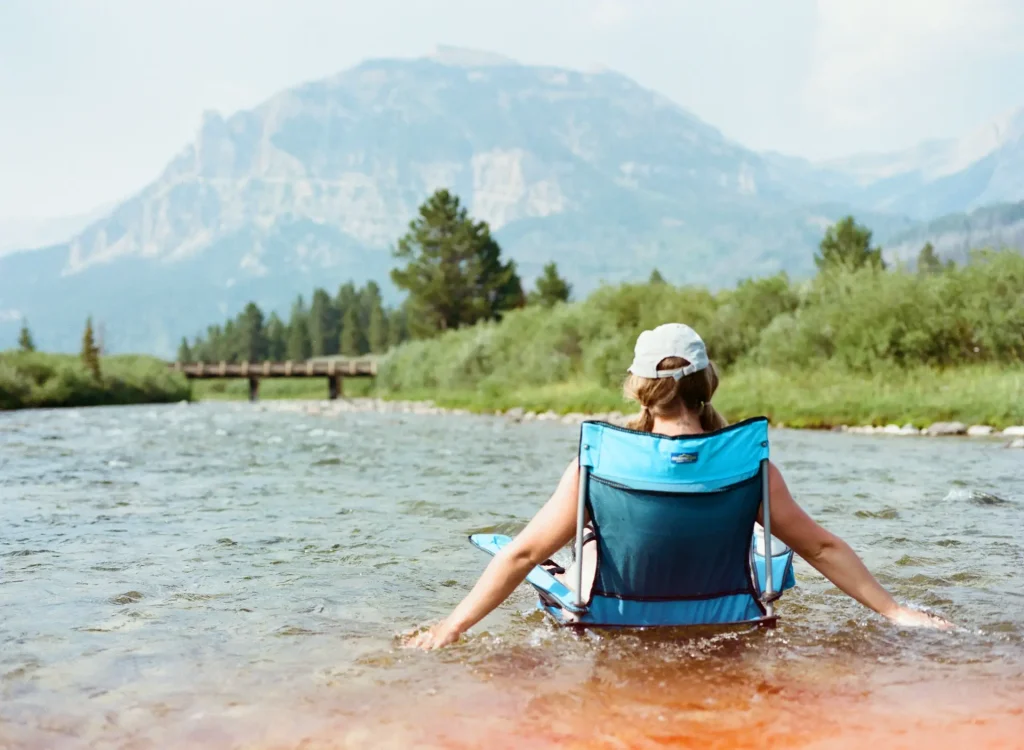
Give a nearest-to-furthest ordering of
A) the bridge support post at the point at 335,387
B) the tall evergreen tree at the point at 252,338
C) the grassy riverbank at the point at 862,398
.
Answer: the grassy riverbank at the point at 862,398 < the bridge support post at the point at 335,387 < the tall evergreen tree at the point at 252,338

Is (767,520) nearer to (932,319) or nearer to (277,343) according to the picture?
(932,319)

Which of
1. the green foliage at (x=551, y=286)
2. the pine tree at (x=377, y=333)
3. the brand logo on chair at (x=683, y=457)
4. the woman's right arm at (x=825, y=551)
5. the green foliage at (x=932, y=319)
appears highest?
the green foliage at (x=551, y=286)

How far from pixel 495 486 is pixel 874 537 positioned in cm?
496

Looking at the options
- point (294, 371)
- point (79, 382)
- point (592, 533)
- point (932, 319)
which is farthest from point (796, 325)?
point (294, 371)

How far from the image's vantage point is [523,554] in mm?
4434

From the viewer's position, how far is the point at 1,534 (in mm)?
8000

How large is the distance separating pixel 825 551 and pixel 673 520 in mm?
778

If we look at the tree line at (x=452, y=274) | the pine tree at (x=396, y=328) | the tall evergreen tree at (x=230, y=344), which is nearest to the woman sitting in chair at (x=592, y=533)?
the tree line at (x=452, y=274)

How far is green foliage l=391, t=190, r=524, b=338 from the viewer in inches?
2874

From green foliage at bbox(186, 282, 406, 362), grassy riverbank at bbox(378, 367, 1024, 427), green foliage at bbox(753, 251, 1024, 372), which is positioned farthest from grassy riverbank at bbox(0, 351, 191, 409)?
green foliage at bbox(186, 282, 406, 362)

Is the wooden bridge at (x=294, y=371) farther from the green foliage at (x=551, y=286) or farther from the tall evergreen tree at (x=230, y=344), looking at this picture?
the tall evergreen tree at (x=230, y=344)

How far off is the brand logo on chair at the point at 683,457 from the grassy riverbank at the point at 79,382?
50.2 m

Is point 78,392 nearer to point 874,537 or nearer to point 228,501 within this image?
point 228,501

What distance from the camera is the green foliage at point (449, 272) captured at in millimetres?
73000
